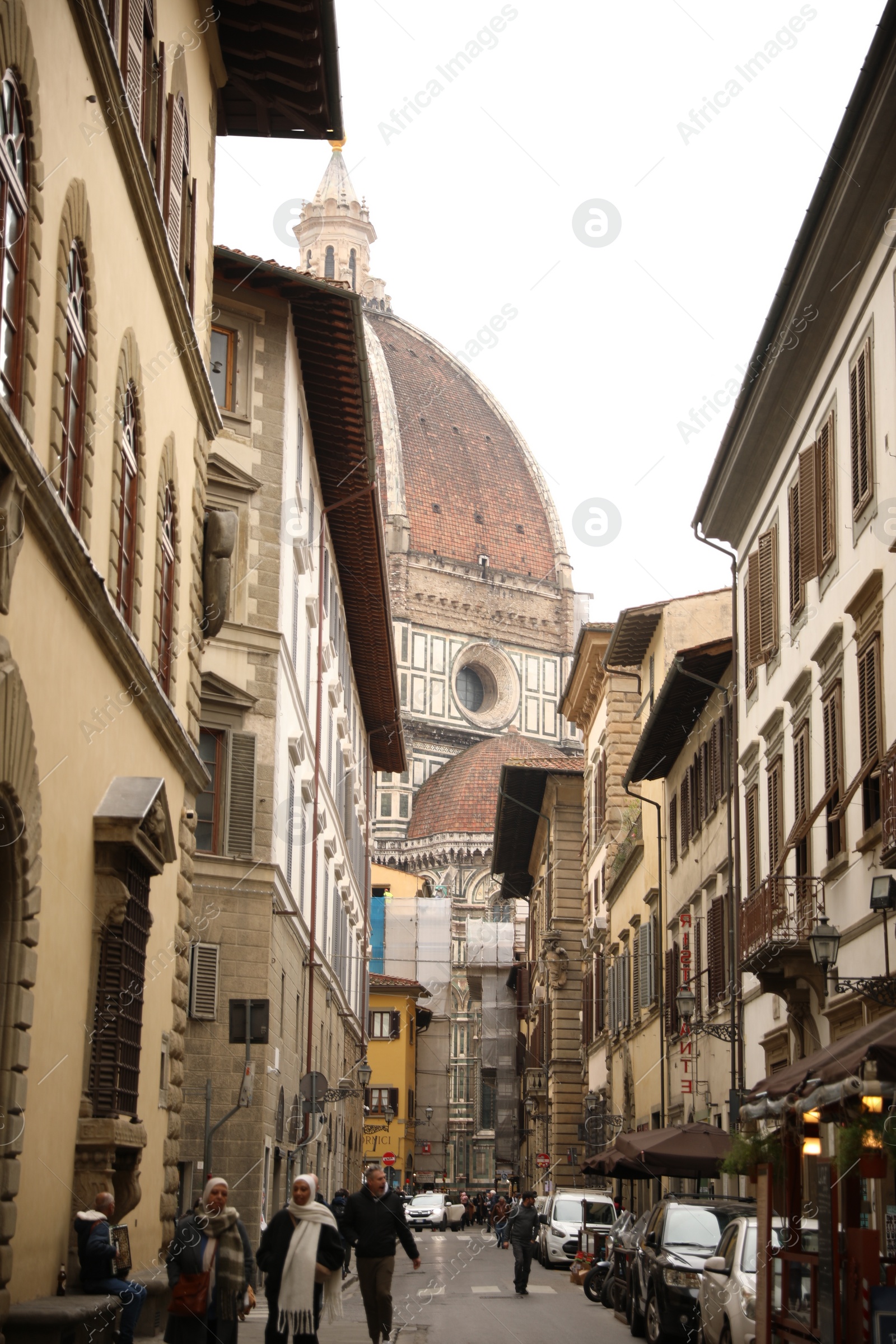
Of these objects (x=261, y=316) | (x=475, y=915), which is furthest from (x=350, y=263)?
(x=261, y=316)

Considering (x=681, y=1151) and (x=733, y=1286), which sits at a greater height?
(x=681, y=1151)

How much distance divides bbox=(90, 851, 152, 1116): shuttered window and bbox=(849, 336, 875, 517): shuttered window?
8949 millimetres

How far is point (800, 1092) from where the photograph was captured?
11.8m

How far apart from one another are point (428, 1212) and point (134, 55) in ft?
181

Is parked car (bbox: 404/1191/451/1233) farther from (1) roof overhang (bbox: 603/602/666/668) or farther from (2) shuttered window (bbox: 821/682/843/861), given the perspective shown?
(2) shuttered window (bbox: 821/682/843/861)

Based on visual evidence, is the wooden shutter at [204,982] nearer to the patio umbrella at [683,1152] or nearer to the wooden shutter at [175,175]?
the patio umbrella at [683,1152]

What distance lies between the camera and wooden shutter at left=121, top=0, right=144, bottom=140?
13.0 metres

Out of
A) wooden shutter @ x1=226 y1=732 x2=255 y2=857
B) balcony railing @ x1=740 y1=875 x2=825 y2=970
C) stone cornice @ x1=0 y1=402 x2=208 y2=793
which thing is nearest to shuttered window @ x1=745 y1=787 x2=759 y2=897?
balcony railing @ x1=740 y1=875 x2=825 y2=970

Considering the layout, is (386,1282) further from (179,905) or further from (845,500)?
(845,500)

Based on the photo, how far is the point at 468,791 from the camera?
113125 mm

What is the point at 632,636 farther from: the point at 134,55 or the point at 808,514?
the point at 134,55

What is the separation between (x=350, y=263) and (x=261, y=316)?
412ft

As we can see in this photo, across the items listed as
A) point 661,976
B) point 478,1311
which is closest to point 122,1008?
point 478,1311

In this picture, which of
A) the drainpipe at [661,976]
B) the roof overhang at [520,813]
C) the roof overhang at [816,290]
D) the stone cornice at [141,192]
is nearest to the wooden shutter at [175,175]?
the stone cornice at [141,192]
